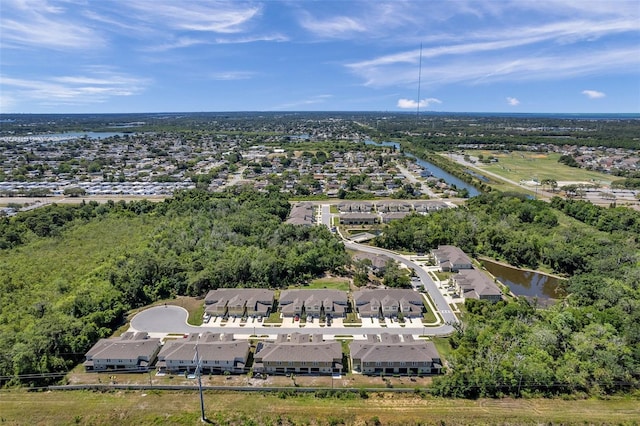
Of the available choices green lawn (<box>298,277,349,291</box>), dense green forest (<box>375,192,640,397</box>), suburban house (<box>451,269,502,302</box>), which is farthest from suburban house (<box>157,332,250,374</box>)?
suburban house (<box>451,269,502,302</box>)

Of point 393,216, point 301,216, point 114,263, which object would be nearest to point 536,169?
point 393,216

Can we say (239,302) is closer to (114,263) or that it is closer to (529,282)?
(114,263)

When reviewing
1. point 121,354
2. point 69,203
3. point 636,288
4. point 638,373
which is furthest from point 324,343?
point 69,203

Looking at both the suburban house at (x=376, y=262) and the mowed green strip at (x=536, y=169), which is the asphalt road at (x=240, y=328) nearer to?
the suburban house at (x=376, y=262)

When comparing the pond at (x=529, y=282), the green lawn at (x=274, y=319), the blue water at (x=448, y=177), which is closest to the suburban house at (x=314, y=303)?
the green lawn at (x=274, y=319)

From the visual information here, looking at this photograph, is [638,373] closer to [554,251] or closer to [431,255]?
[554,251]

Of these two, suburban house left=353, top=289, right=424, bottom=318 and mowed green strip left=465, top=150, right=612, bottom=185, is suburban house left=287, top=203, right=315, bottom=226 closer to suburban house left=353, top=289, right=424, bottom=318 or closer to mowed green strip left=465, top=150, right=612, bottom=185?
suburban house left=353, top=289, right=424, bottom=318
